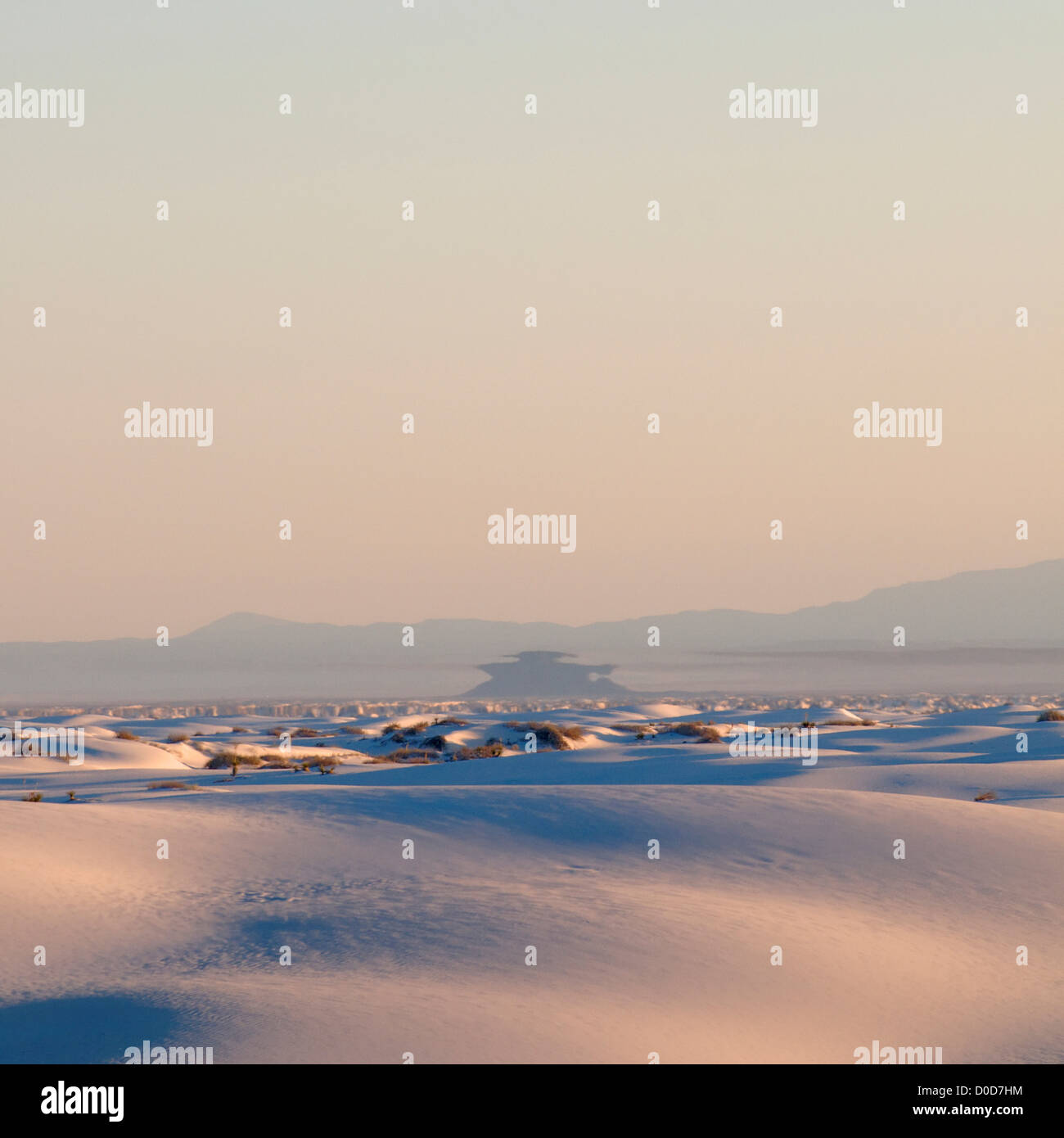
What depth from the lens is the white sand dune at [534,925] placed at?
279 inches

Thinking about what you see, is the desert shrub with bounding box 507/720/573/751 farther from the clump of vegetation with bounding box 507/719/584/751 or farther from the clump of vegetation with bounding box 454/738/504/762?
the clump of vegetation with bounding box 454/738/504/762

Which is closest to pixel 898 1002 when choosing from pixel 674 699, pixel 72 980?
pixel 72 980

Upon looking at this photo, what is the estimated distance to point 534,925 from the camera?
30.8ft

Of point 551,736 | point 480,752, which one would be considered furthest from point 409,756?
point 551,736

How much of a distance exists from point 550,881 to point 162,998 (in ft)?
14.7

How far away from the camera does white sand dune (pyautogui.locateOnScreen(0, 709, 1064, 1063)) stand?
23.3 feet

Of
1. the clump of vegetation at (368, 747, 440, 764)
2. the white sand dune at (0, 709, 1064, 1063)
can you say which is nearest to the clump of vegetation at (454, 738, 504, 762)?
the clump of vegetation at (368, 747, 440, 764)

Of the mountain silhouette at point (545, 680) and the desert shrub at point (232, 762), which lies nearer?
the desert shrub at point (232, 762)

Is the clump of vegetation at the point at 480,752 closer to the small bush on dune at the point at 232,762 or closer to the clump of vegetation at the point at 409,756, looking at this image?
the clump of vegetation at the point at 409,756

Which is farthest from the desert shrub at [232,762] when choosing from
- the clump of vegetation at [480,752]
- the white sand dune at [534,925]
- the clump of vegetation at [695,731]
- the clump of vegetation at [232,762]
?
the white sand dune at [534,925]

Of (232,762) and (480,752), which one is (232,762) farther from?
(480,752)

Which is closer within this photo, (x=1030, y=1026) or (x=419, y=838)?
(x=1030, y=1026)
